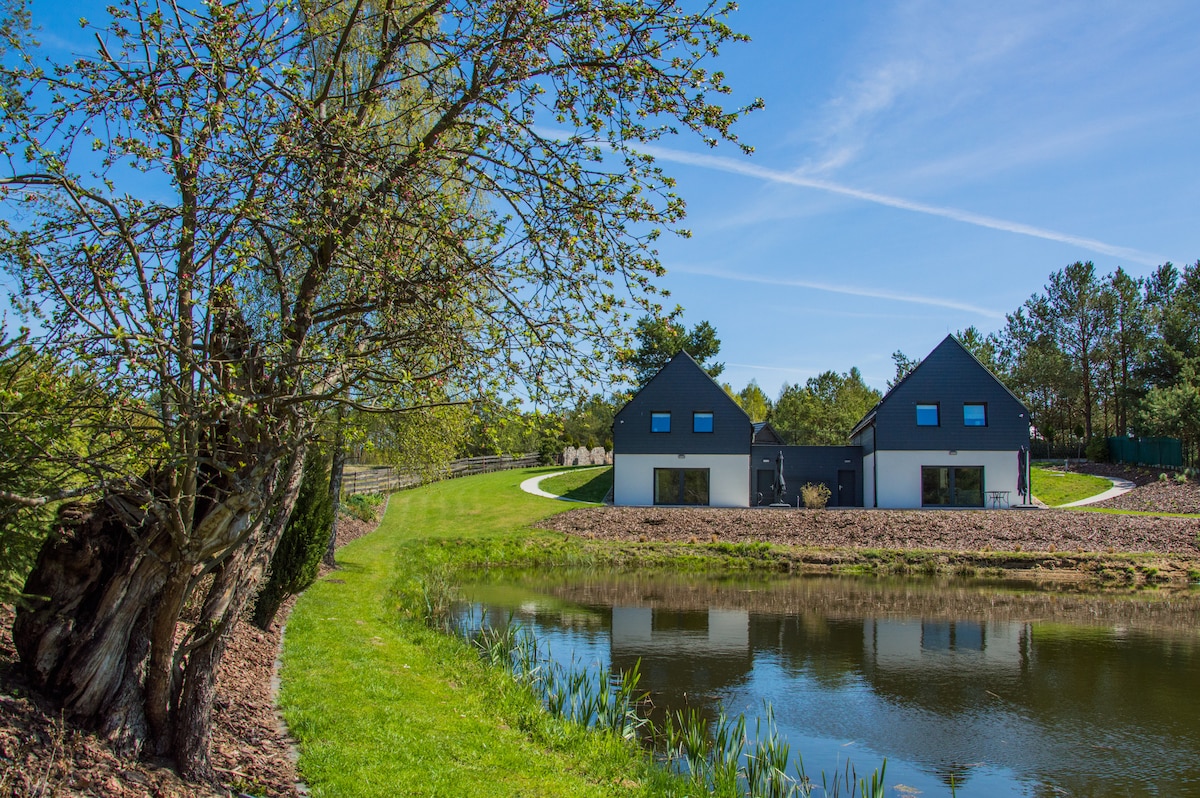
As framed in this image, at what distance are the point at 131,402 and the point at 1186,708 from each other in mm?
12314

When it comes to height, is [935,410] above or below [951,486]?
above

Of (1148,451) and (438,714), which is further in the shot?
(1148,451)

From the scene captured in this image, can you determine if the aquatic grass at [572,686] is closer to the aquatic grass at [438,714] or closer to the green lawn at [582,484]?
the aquatic grass at [438,714]

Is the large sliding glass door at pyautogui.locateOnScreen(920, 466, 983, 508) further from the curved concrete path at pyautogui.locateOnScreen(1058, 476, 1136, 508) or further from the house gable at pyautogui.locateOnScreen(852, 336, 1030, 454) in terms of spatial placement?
the curved concrete path at pyautogui.locateOnScreen(1058, 476, 1136, 508)

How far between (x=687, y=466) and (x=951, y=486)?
10369mm

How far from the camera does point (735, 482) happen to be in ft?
109

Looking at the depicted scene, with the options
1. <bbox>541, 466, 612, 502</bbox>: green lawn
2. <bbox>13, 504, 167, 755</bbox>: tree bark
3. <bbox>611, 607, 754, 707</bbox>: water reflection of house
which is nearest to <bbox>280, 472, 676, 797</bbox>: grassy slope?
<bbox>13, 504, 167, 755</bbox>: tree bark

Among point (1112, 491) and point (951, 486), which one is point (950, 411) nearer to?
point (951, 486)

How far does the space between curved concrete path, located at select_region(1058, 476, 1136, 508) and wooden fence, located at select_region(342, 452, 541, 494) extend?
21.8 meters

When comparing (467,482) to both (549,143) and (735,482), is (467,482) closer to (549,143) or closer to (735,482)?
(735,482)

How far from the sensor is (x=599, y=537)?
2642 cm

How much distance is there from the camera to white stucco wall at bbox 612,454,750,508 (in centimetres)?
3306

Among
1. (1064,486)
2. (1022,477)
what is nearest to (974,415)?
(1022,477)

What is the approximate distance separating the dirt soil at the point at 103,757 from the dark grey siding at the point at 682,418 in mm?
27227
